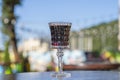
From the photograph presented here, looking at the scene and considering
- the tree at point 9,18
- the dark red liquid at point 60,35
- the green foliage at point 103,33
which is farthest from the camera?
the green foliage at point 103,33

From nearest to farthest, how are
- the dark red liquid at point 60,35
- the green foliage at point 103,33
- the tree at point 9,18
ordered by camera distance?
the dark red liquid at point 60,35
the tree at point 9,18
the green foliage at point 103,33

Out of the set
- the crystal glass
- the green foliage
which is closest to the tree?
the green foliage

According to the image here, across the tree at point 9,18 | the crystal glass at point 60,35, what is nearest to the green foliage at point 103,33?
the tree at point 9,18

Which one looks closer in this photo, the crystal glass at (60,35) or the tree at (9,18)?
Result: the crystal glass at (60,35)

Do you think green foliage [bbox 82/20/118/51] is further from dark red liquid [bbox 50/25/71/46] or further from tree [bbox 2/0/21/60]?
dark red liquid [bbox 50/25/71/46]

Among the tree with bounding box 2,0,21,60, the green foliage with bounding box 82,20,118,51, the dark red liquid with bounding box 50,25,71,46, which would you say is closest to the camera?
the dark red liquid with bounding box 50,25,71,46

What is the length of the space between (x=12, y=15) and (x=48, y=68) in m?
1.92

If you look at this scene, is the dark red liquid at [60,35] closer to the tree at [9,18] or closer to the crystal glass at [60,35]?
the crystal glass at [60,35]

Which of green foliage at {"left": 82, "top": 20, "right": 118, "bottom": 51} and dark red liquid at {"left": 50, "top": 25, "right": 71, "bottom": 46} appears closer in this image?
dark red liquid at {"left": 50, "top": 25, "right": 71, "bottom": 46}

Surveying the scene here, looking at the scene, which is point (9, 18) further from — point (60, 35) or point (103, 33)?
point (103, 33)

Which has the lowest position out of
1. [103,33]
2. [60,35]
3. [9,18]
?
[60,35]

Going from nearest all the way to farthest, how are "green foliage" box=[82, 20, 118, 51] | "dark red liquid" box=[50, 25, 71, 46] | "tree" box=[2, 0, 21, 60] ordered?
"dark red liquid" box=[50, 25, 71, 46]
"tree" box=[2, 0, 21, 60]
"green foliage" box=[82, 20, 118, 51]

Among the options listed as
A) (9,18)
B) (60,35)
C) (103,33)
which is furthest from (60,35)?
(103,33)

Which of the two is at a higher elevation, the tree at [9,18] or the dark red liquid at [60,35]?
the tree at [9,18]
